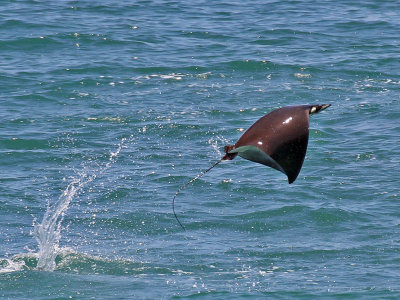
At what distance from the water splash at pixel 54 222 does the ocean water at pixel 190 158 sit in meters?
0.02

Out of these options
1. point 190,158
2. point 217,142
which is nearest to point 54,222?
point 190,158

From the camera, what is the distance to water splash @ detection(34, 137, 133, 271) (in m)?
7.76

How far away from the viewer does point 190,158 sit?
1049 centimetres

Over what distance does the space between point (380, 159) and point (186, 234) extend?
325cm

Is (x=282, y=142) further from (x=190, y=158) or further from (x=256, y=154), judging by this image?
(x=190, y=158)

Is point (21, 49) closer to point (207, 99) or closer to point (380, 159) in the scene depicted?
point (207, 99)

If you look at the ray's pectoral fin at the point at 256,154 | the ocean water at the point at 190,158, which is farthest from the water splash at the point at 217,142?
the ray's pectoral fin at the point at 256,154

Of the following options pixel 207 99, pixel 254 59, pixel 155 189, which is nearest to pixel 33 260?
pixel 155 189

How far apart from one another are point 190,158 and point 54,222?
2513 millimetres

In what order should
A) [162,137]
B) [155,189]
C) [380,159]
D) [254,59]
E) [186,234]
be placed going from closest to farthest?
[186,234], [155,189], [380,159], [162,137], [254,59]

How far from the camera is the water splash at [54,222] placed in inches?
306

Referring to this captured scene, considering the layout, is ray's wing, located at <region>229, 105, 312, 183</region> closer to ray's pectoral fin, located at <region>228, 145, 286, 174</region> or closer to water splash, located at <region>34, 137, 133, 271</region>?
ray's pectoral fin, located at <region>228, 145, 286, 174</region>

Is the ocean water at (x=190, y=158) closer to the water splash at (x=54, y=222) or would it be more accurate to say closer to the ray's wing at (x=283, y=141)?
the water splash at (x=54, y=222)

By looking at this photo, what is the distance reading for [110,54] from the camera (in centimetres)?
1512
